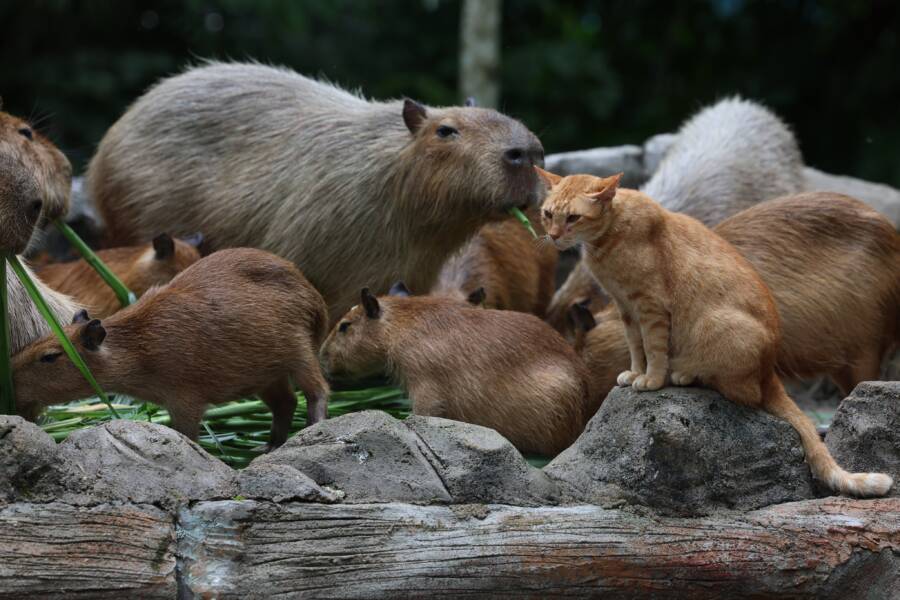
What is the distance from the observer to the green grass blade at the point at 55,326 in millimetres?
4020

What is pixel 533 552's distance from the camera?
11.3 ft

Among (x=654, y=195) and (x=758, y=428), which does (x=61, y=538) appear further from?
(x=654, y=195)

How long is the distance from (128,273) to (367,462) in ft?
7.90

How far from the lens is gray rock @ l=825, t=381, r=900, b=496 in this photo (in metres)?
3.90

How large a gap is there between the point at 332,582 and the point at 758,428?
145 centimetres

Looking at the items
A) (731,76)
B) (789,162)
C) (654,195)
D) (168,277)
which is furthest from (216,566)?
(731,76)

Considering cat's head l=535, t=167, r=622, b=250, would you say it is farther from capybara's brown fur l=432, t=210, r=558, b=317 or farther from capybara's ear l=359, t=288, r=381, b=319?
capybara's brown fur l=432, t=210, r=558, b=317

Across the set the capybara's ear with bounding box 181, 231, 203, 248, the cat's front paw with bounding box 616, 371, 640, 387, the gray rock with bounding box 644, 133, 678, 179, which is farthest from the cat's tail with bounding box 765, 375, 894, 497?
the gray rock with bounding box 644, 133, 678, 179

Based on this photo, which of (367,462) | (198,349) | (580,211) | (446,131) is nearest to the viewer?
(367,462)

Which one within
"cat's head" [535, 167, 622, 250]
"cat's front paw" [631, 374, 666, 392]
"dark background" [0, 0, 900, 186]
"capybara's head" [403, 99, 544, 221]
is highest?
"cat's head" [535, 167, 622, 250]

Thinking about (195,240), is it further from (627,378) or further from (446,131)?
(627,378)

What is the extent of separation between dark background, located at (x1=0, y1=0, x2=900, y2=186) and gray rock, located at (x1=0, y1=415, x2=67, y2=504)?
690 centimetres

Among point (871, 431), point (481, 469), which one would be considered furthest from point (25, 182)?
point (871, 431)

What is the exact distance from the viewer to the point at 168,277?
554 cm
